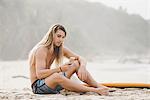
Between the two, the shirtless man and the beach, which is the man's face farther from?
the beach

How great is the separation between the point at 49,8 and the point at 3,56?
0.85 metres

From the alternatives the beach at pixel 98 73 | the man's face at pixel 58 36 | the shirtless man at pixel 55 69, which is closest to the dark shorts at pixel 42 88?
the shirtless man at pixel 55 69

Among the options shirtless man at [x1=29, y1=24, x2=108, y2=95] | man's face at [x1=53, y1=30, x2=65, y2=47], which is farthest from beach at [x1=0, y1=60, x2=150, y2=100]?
man's face at [x1=53, y1=30, x2=65, y2=47]

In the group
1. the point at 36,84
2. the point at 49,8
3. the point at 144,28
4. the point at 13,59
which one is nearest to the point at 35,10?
the point at 49,8

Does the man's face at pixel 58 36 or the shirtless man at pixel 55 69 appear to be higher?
the man's face at pixel 58 36

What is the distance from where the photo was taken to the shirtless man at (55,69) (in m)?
3.26

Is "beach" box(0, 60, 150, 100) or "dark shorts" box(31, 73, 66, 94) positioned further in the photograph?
"beach" box(0, 60, 150, 100)

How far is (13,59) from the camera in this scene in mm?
5371

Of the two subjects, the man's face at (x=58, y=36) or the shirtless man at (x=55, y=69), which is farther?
the man's face at (x=58, y=36)

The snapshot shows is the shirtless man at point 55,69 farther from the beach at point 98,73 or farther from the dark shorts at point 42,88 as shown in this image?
the beach at point 98,73

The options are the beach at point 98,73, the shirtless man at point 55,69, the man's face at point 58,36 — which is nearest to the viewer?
the shirtless man at point 55,69

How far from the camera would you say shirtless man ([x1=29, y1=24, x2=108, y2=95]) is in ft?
10.7

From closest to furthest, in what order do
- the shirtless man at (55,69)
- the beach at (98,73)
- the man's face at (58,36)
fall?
the shirtless man at (55,69), the man's face at (58,36), the beach at (98,73)

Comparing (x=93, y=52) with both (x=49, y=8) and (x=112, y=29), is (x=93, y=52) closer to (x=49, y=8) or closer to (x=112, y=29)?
(x=112, y=29)
